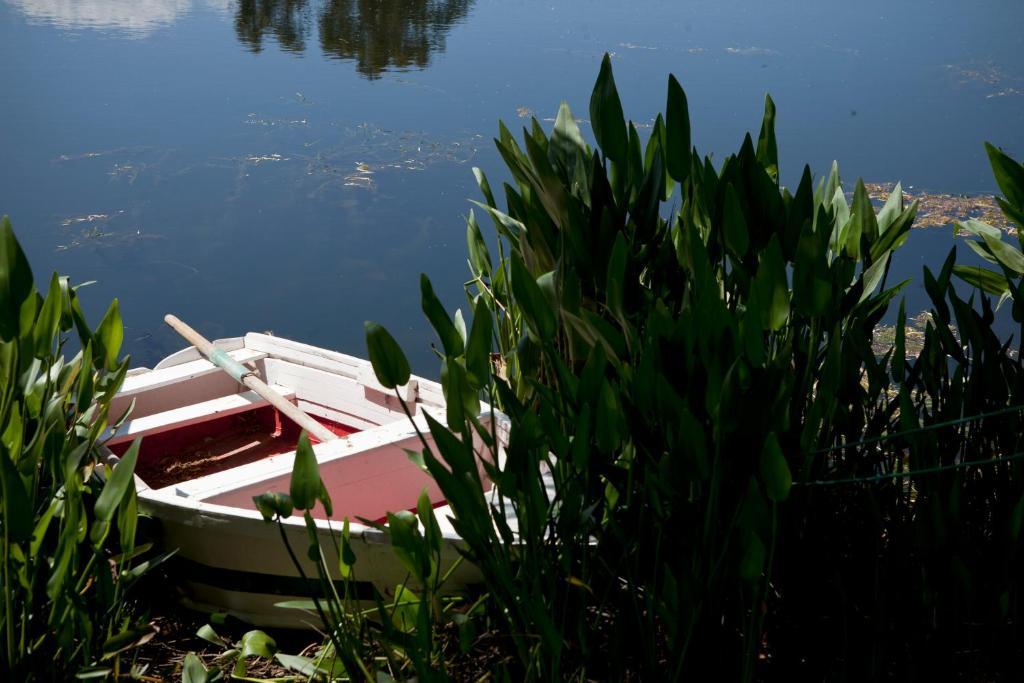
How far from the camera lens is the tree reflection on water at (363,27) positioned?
21.2ft

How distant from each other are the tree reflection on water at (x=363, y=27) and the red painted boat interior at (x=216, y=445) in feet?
12.2

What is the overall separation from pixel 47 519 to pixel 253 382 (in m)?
1.23

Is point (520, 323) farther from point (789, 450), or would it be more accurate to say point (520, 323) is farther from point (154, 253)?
point (154, 253)

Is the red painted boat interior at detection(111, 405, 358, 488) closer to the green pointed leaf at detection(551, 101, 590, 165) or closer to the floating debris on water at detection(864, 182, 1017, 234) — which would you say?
the green pointed leaf at detection(551, 101, 590, 165)

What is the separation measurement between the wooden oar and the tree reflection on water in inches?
144

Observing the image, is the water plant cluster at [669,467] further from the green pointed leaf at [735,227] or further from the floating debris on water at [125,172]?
the floating debris on water at [125,172]

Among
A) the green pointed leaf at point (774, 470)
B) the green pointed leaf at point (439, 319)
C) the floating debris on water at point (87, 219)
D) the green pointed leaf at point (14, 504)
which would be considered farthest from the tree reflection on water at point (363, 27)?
the green pointed leaf at point (774, 470)

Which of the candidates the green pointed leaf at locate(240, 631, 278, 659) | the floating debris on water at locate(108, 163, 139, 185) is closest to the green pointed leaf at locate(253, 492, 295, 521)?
the green pointed leaf at locate(240, 631, 278, 659)

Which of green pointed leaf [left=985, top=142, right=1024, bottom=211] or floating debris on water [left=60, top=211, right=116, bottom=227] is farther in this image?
floating debris on water [left=60, top=211, right=116, bottom=227]

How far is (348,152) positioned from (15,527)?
13.6 feet

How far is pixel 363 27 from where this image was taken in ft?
23.0

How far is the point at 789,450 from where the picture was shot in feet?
4.03

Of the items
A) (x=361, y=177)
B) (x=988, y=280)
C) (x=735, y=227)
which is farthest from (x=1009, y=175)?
(x=361, y=177)

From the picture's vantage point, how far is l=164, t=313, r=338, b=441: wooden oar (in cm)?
237
